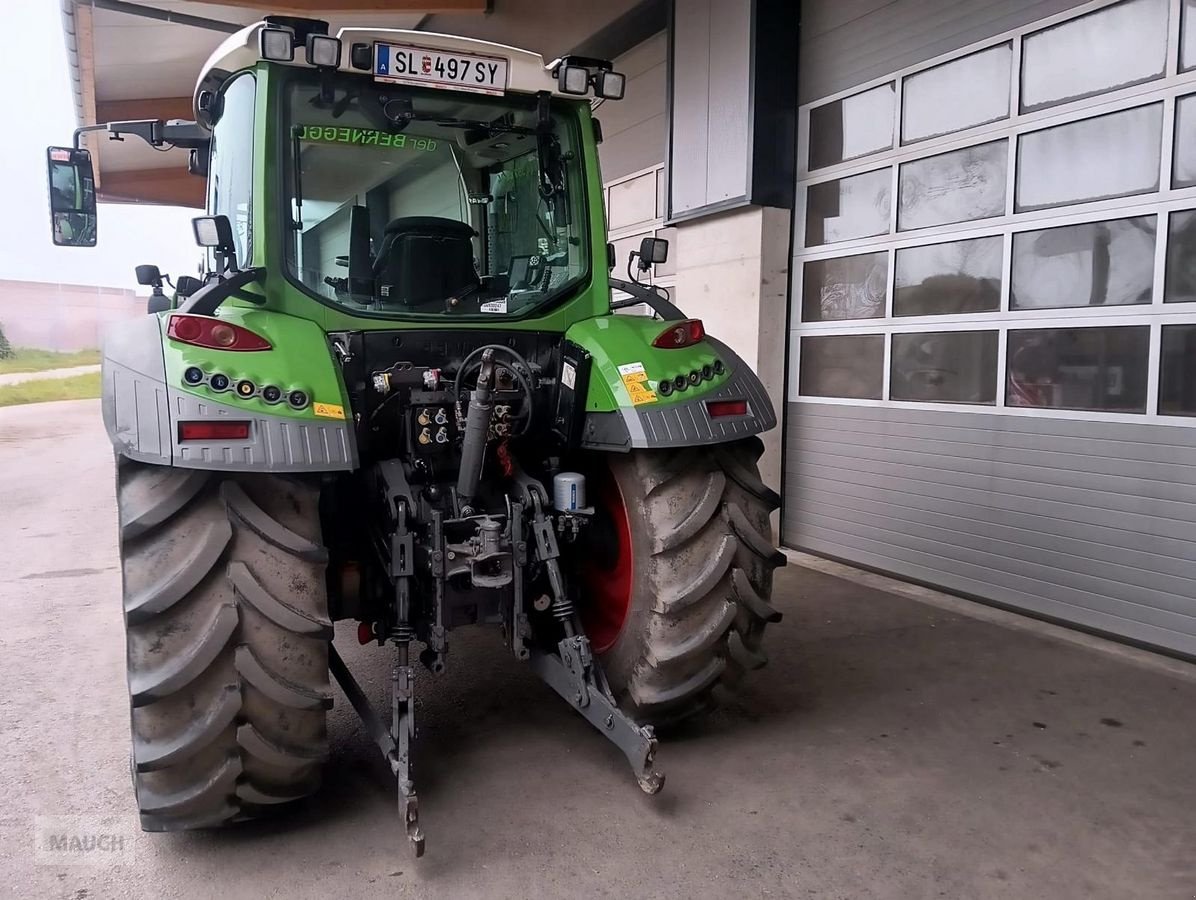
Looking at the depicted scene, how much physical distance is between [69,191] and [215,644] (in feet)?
10.0

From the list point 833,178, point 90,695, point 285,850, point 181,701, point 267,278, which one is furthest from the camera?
point 833,178

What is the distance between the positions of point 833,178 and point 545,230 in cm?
334

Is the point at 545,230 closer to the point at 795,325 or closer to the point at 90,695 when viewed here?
the point at 90,695

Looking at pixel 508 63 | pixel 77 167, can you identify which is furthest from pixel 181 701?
pixel 77 167

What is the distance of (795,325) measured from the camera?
251 inches

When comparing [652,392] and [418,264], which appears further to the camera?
[418,264]

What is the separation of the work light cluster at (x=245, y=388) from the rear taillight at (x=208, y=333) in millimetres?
113

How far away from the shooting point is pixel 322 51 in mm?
2779

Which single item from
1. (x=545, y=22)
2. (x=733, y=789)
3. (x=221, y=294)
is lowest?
(x=733, y=789)

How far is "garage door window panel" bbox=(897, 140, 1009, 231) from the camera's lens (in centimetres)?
495

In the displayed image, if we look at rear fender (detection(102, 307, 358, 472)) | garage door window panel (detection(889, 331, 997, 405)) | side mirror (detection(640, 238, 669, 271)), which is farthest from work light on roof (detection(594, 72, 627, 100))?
garage door window panel (detection(889, 331, 997, 405))

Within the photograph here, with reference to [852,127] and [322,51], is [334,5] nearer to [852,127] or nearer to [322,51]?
[852,127]

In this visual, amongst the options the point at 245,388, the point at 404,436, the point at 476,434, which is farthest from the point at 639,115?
the point at 245,388

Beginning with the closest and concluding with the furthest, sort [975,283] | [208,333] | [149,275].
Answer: [208,333], [149,275], [975,283]
